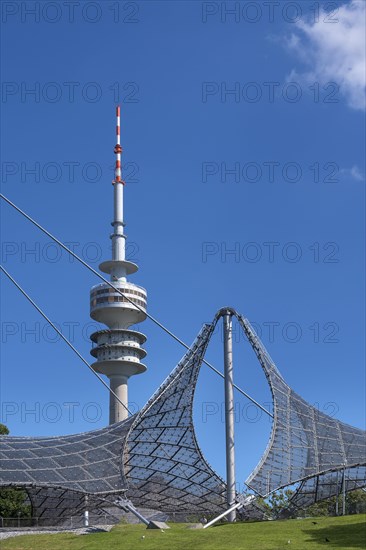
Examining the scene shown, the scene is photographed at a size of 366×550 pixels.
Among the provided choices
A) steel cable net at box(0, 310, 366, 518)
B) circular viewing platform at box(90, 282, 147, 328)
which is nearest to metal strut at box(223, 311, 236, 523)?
steel cable net at box(0, 310, 366, 518)

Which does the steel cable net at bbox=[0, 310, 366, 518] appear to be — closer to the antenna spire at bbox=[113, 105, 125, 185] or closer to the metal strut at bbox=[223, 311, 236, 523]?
the metal strut at bbox=[223, 311, 236, 523]

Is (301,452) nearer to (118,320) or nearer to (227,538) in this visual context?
(227,538)

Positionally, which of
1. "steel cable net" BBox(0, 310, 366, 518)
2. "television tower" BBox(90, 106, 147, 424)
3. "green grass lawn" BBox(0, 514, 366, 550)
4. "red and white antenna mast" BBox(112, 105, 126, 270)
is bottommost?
"green grass lawn" BBox(0, 514, 366, 550)

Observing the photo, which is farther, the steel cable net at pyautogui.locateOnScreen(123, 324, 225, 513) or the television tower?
the television tower

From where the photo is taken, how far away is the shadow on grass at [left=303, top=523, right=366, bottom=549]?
33219mm

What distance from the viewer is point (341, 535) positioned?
35250mm

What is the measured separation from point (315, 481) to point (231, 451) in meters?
9.51

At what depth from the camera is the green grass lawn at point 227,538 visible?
33812 millimetres

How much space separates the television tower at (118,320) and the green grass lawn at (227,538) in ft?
263

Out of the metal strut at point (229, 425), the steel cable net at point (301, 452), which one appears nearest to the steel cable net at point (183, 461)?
the steel cable net at point (301, 452)

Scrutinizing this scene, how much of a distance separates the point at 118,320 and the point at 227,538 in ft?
294

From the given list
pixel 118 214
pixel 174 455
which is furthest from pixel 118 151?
pixel 174 455

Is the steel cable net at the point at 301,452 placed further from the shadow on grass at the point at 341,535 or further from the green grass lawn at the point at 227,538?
the shadow on grass at the point at 341,535

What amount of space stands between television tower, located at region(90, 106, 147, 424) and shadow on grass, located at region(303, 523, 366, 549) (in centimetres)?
8469
